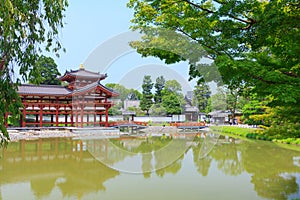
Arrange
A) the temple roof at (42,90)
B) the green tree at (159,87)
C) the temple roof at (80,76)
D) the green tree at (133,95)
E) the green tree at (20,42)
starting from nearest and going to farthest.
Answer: the green tree at (20,42) → the green tree at (159,87) → the green tree at (133,95) → the temple roof at (42,90) → the temple roof at (80,76)

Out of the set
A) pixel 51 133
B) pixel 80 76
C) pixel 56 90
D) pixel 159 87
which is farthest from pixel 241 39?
pixel 80 76

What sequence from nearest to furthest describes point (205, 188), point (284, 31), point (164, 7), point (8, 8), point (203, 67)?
point (8, 8) < point (284, 31) < point (164, 7) < point (203, 67) < point (205, 188)

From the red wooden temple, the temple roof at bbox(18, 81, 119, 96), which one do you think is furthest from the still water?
the temple roof at bbox(18, 81, 119, 96)

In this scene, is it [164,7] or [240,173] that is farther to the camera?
[240,173]

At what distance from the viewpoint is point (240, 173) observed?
304 inches

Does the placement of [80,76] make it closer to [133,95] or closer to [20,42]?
[133,95]

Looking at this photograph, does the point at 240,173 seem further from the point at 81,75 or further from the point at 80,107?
the point at 81,75

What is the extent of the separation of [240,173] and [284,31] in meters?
5.01

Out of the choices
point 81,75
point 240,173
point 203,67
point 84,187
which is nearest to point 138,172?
point 84,187

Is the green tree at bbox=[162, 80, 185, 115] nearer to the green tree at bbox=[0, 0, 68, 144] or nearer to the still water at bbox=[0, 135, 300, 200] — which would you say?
the still water at bbox=[0, 135, 300, 200]

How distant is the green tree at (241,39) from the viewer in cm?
362

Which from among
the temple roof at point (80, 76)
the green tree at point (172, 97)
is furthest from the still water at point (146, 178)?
the temple roof at point (80, 76)

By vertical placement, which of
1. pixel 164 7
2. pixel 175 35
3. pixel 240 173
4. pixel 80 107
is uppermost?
pixel 164 7

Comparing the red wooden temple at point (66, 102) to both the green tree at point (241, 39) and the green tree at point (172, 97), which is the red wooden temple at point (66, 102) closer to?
the green tree at point (172, 97)
